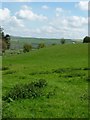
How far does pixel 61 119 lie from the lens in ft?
48.1

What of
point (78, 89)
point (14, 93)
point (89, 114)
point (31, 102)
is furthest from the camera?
point (78, 89)

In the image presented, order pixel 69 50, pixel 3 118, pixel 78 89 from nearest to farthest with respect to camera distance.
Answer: pixel 3 118 → pixel 78 89 → pixel 69 50

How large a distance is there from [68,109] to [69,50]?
241 feet

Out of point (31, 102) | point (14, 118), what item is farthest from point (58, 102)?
point (14, 118)

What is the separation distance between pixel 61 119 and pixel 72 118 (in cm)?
53

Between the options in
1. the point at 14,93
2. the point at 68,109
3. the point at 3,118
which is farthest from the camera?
the point at 14,93

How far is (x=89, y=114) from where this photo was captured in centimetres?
1555

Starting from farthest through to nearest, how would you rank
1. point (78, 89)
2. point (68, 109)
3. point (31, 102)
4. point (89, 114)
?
point (78, 89) < point (31, 102) < point (68, 109) < point (89, 114)

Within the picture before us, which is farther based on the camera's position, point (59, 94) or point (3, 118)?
point (59, 94)

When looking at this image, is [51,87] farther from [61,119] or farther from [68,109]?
[61,119]

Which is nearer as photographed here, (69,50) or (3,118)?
(3,118)

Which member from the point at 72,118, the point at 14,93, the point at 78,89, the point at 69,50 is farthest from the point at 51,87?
the point at 69,50

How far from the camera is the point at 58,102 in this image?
18672 millimetres

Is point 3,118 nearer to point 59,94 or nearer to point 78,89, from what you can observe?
point 59,94
